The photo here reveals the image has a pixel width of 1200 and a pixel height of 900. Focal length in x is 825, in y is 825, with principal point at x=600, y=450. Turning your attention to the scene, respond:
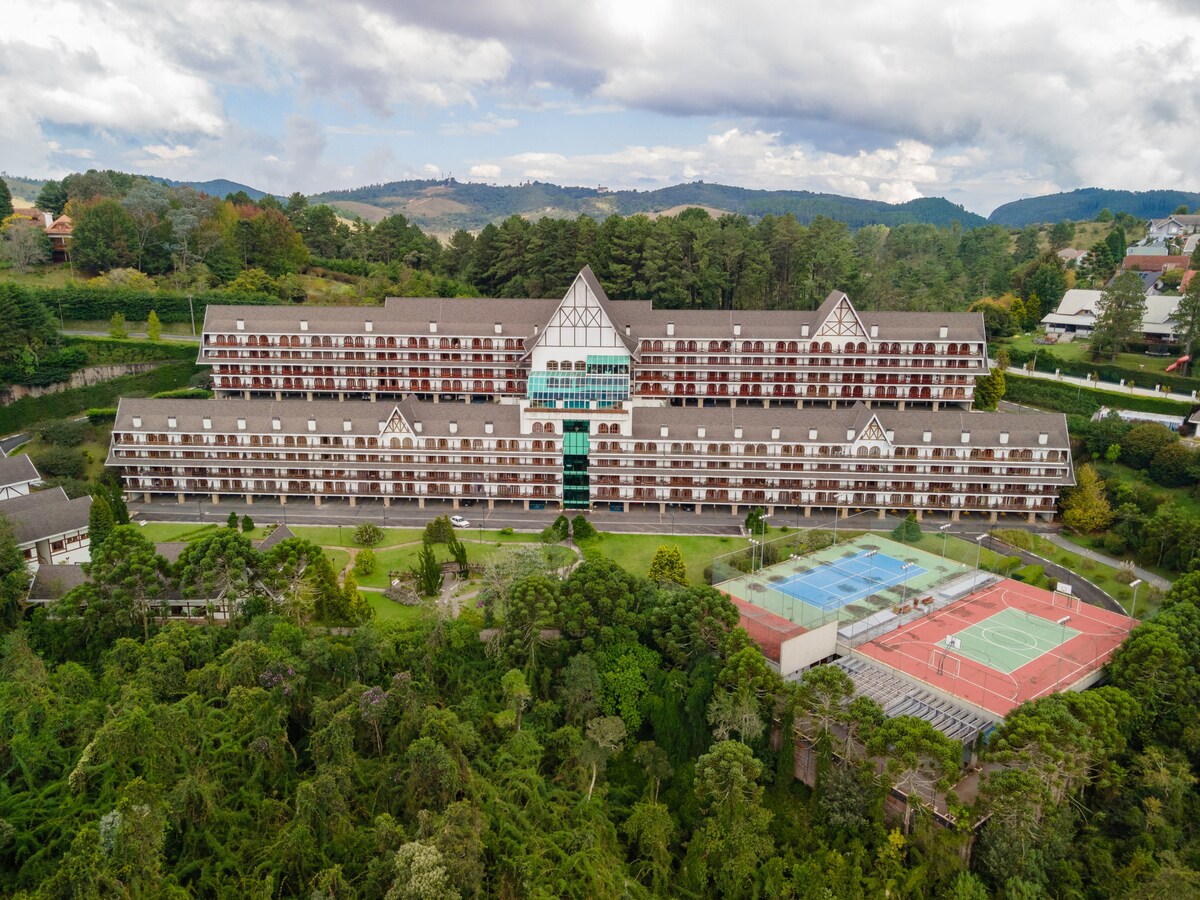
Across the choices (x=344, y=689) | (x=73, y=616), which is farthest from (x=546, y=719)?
(x=73, y=616)

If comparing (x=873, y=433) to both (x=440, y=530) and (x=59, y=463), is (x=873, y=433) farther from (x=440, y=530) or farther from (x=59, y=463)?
(x=59, y=463)

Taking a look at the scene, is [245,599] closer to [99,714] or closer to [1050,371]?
[99,714]

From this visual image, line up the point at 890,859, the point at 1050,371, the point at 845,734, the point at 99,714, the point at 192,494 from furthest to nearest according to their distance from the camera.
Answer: the point at 1050,371
the point at 192,494
the point at 845,734
the point at 99,714
the point at 890,859

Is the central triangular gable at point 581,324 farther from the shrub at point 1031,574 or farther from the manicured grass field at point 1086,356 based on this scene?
the manicured grass field at point 1086,356

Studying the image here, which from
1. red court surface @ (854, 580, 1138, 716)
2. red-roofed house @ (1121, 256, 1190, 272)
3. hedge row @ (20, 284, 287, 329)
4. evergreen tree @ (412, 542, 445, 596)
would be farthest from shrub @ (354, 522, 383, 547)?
red-roofed house @ (1121, 256, 1190, 272)

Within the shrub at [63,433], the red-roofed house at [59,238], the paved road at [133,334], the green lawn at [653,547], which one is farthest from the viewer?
the red-roofed house at [59,238]

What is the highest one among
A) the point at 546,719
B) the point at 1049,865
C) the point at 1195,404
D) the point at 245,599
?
the point at 1195,404

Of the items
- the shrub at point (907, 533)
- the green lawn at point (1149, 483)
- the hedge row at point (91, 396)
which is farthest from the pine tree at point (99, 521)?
the green lawn at point (1149, 483)
